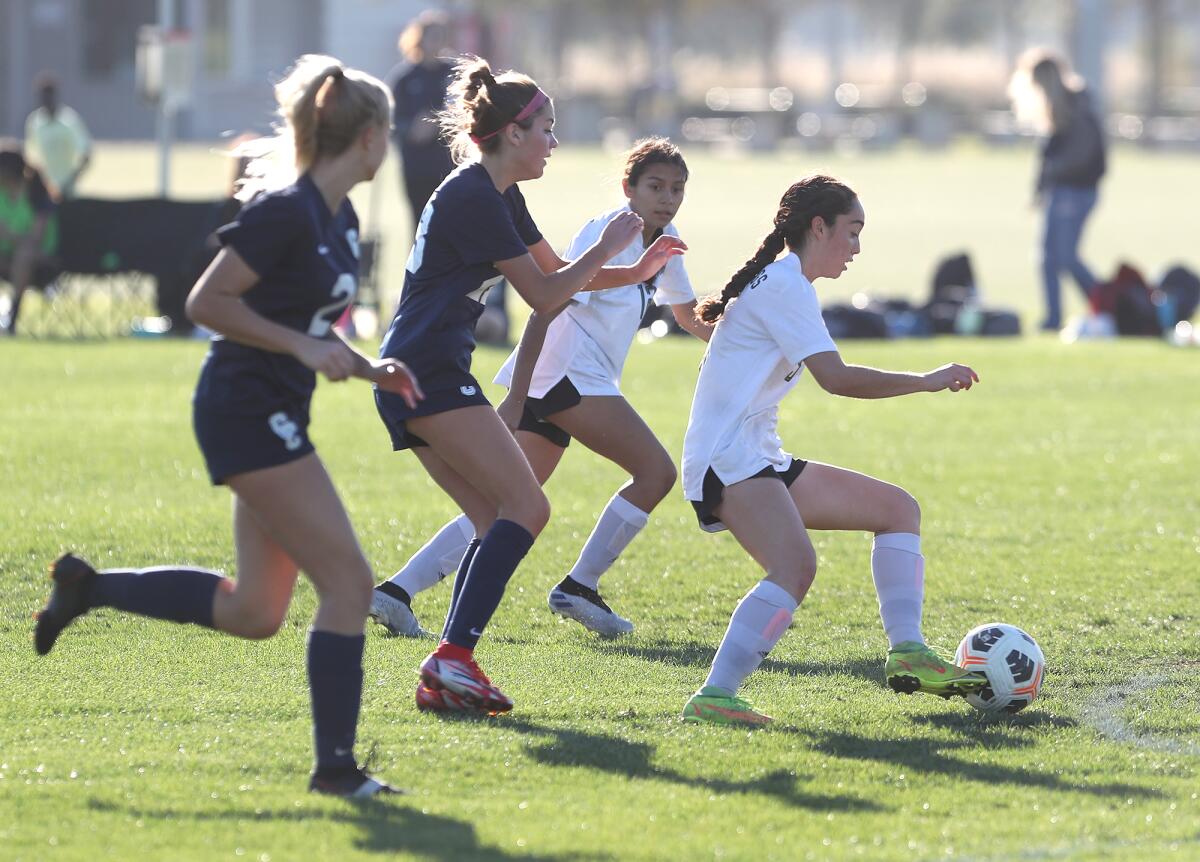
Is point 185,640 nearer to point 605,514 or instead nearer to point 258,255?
point 605,514

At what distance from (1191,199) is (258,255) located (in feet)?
112

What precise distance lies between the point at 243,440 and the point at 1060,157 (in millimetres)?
13781

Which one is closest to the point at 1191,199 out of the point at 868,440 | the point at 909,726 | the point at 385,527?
the point at 868,440

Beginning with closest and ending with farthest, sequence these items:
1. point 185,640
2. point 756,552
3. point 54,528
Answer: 1. point 756,552
2. point 185,640
3. point 54,528

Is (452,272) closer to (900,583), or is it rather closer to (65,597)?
(65,597)

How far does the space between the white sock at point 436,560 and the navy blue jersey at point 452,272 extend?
126 cm

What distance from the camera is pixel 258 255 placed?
436 centimetres

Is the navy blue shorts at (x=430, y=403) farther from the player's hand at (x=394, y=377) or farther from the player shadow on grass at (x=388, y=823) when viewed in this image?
the player shadow on grass at (x=388, y=823)

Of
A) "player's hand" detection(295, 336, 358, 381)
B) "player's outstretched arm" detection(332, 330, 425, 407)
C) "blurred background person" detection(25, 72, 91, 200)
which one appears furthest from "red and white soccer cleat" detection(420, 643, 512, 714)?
"blurred background person" detection(25, 72, 91, 200)

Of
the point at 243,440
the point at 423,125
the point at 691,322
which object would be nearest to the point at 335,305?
the point at 243,440

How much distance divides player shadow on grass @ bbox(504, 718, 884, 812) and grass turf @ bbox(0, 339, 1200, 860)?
13mm

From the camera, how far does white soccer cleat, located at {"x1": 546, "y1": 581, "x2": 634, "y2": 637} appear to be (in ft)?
21.7

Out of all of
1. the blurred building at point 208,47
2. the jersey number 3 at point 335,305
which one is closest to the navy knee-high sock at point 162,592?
the jersey number 3 at point 335,305

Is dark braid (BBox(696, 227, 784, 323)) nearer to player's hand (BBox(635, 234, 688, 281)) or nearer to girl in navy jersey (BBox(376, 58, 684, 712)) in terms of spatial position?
player's hand (BBox(635, 234, 688, 281))
